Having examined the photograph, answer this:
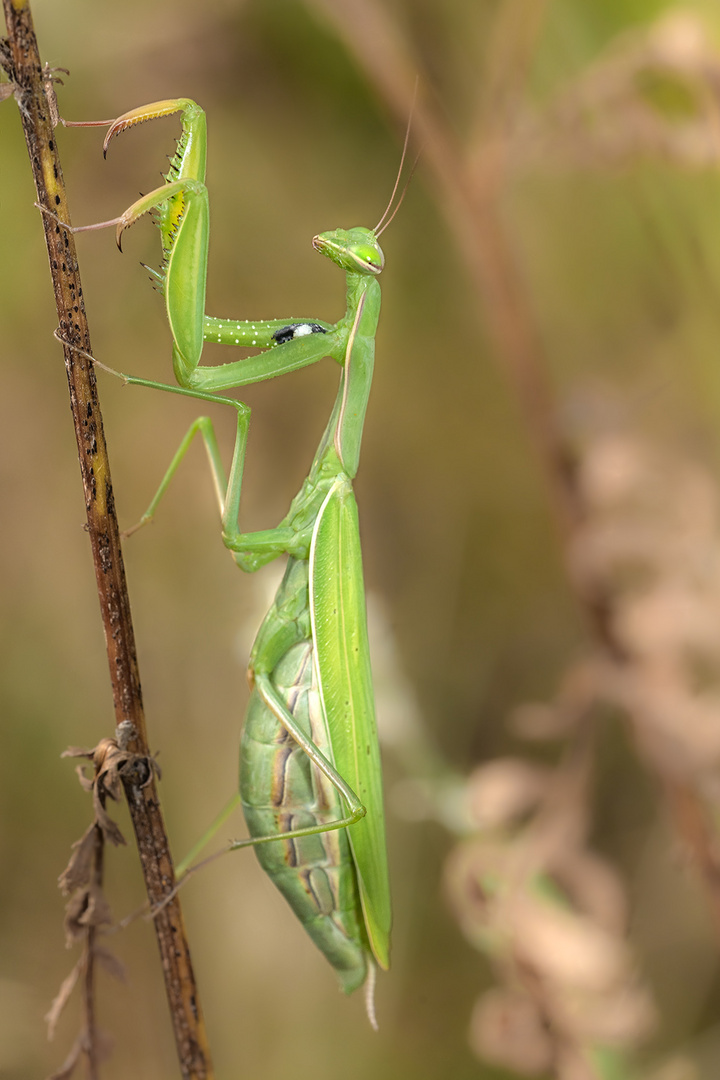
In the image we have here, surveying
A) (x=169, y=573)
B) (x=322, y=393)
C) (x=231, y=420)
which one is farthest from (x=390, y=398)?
(x=169, y=573)

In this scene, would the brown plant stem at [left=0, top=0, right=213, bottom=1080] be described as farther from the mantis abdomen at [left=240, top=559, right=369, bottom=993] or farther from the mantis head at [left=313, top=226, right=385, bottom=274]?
the mantis head at [left=313, top=226, right=385, bottom=274]

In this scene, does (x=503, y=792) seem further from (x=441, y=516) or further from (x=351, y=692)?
(x=441, y=516)

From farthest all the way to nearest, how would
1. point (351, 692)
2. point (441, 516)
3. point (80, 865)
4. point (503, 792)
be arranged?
point (441, 516) < point (503, 792) < point (351, 692) < point (80, 865)

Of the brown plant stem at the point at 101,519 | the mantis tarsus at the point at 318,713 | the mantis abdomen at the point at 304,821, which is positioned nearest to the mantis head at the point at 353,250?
the mantis tarsus at the point at 318,713

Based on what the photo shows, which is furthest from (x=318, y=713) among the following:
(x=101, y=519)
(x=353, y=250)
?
(x=353, y=250)

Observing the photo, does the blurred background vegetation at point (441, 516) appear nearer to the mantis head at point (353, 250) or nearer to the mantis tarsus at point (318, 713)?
the mantis tarsus at point (318, 713)

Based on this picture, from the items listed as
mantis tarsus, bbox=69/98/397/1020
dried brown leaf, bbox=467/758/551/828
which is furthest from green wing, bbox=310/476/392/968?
dried brown leaf, bbox=467/758/551/828
